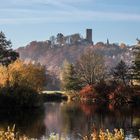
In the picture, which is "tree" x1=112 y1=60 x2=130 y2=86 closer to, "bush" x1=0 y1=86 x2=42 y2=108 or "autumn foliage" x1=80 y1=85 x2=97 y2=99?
"autumn foliage" x1=80 y1=85 x2=97 y2=99

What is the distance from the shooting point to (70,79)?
80.2 meters

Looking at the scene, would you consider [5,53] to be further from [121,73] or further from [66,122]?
[66,122]

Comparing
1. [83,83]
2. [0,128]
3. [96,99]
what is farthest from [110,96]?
[0,128]

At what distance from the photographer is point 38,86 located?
68062mm

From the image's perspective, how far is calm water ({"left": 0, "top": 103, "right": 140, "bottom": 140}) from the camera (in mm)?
31939

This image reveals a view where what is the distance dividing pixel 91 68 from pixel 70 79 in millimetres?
4344

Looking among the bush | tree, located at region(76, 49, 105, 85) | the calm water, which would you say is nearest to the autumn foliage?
tree, located at region(76, 49, 105, 85)

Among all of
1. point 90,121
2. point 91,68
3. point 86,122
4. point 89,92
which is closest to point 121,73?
point 91,68

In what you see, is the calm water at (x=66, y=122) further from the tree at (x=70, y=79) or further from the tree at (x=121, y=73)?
the tree at (x=70, y=79)

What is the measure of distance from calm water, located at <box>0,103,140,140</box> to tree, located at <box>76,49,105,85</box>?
3050 cm

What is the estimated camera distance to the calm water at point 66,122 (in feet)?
105

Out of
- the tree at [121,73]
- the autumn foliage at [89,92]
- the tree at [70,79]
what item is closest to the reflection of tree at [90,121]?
the autumn foliage at [89,92]

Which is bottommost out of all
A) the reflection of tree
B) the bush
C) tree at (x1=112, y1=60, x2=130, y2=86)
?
the reflection of tree

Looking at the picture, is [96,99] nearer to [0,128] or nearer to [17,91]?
[17,91]
